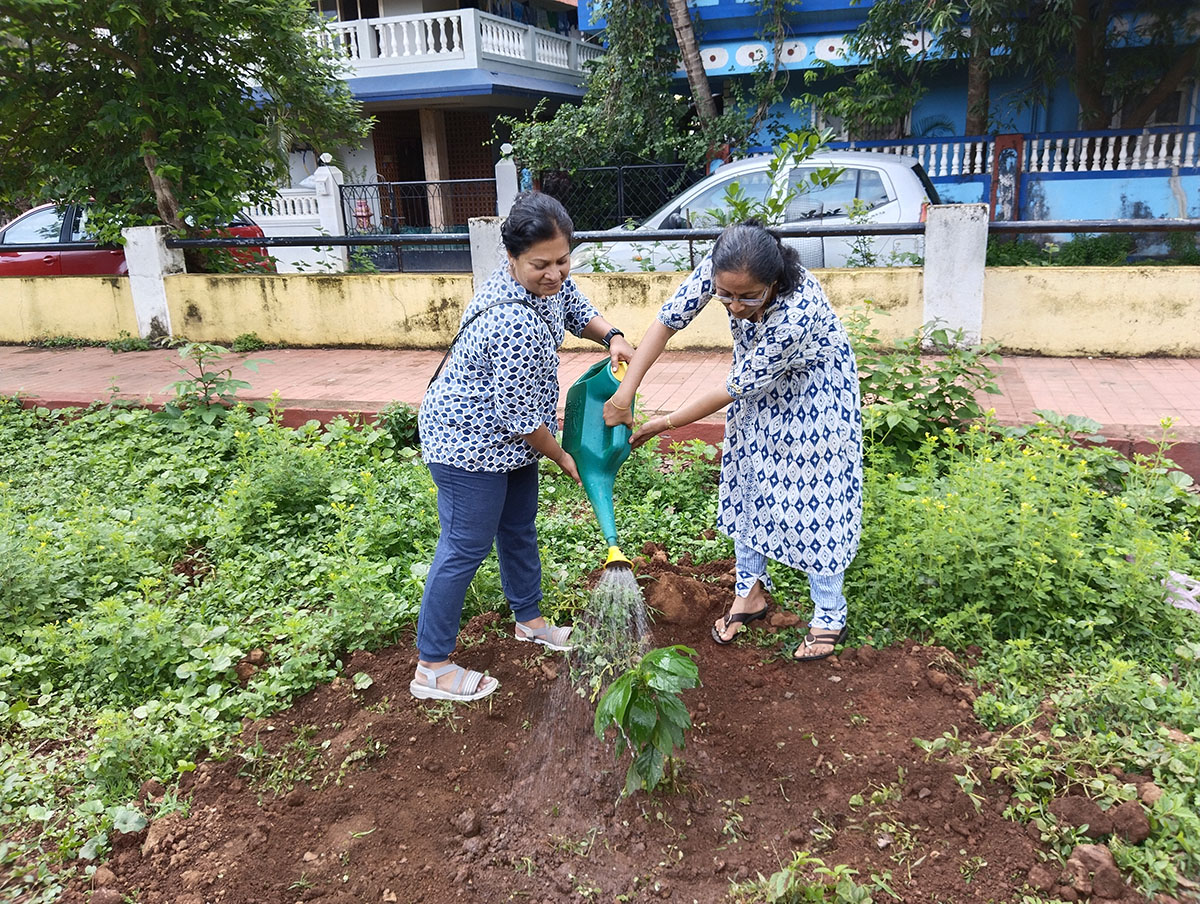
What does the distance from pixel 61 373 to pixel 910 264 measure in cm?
699

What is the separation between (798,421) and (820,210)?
518 centimetres

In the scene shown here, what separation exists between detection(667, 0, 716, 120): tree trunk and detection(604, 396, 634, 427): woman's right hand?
9.70 metres

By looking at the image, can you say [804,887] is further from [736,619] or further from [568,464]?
[568,464]

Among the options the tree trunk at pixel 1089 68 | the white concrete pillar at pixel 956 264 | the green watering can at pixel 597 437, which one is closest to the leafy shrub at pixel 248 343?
the white concrete pillar at pixel 956 264

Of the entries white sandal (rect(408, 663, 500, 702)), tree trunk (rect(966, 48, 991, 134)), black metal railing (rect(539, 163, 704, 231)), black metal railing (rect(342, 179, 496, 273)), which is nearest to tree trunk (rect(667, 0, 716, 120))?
black metal railing (rect(539, 163, 704, 231))

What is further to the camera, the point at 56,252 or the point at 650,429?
the point at 56,252

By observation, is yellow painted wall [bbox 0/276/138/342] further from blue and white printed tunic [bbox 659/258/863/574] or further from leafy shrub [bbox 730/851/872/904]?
leafy shrub [bbox 730/851/872/904]

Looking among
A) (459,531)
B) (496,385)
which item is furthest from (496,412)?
(459,531)

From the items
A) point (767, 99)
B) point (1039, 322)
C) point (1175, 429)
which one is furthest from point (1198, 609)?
point (767, 99)

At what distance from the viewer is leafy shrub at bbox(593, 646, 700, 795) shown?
84.7 inches

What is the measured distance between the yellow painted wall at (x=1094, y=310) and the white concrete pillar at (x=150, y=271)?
23.4 feet

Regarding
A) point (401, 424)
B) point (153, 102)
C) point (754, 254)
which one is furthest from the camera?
point (153, 102)

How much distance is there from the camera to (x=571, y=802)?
232cm

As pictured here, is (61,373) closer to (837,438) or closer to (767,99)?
(837,438)
